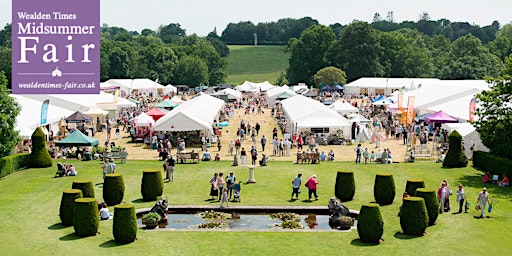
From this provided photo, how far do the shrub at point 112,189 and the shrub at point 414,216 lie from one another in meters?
9.24

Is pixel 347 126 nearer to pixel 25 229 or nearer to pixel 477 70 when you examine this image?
pixel 25 229

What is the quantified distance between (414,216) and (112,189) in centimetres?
969

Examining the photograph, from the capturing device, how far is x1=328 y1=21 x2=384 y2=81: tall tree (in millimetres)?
104062

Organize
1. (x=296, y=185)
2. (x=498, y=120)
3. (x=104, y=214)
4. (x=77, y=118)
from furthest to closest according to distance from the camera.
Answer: (x=77, y=118) < (x=498, y=120) < (x=296, y=185) < (x=104, y=214)

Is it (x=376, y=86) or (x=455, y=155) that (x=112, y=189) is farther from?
(x=376, y=86)

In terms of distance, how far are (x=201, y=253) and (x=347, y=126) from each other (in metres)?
24.2

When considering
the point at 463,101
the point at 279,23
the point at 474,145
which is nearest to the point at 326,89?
the point at 463,101

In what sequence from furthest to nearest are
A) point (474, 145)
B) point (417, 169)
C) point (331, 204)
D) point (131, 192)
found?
point (474, 145)
point (417, 169)
point (131, 192)
point (331, 204)

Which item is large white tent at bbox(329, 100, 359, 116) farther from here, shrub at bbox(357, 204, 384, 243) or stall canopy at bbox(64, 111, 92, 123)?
shrub at bbox(357, 204, 384, 243)

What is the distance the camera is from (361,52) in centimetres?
10475

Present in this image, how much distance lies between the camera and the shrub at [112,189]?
861 inches

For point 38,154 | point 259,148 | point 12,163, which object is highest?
point 259,148

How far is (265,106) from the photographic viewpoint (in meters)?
72.5

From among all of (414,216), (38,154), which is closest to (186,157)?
(38,154)
